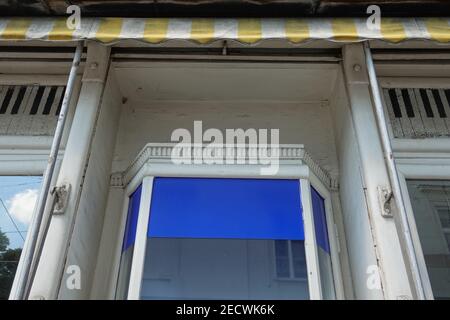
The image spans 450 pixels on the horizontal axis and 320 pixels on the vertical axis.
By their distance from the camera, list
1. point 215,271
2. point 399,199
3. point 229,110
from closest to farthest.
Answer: point 399,199 → point 215,271 → point 229,110

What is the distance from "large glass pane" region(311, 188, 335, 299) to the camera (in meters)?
3.73

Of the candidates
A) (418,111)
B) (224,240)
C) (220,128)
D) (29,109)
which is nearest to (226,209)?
(224,240)

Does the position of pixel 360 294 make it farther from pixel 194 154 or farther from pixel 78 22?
pixel 78 22

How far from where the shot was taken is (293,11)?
13.2ft

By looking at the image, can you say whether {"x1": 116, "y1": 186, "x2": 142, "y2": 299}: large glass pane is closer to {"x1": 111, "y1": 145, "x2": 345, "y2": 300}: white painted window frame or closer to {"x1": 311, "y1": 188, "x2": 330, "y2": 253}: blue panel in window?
{"x1": 111, "y1": 145, "x2": 345, "y2": 300}: white painted window frame

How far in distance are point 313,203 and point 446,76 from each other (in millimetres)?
1875

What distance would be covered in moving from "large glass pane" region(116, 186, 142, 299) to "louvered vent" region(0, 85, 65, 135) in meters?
1.07

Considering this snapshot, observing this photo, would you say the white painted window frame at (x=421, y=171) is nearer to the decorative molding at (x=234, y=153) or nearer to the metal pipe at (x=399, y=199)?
the metal pipe at (x=399, y=199)

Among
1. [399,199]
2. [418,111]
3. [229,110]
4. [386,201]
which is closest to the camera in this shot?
[399,199]

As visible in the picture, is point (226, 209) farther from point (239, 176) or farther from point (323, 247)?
point (323, 247)

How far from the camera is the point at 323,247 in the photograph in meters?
3.86

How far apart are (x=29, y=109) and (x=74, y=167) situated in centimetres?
120
